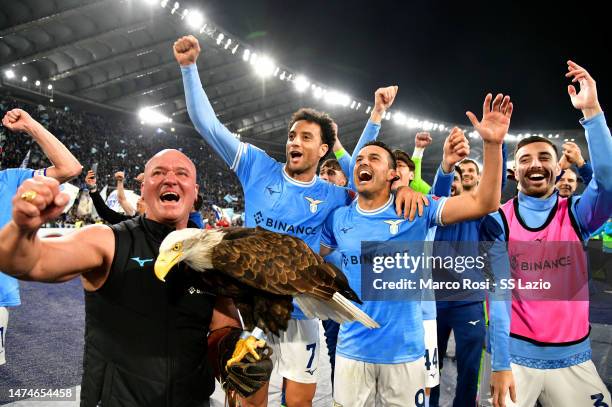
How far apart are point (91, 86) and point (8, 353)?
67.1 feet

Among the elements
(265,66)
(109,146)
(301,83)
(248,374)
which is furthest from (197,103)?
(109,146)

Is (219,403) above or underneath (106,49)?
underneath

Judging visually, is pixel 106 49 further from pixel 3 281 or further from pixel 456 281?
pixel 456 281

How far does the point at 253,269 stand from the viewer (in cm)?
121

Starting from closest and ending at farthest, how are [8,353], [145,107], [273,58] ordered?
1. [8,353]
2. [273,58]
3. [145,107]

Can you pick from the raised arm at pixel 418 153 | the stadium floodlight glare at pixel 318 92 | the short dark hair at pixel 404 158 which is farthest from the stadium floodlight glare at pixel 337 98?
the short dark hair at pixel 404 158

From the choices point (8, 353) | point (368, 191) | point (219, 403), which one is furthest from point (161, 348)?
point (8, 353)

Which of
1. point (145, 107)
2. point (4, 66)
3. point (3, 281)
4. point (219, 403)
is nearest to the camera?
point (3, 281)

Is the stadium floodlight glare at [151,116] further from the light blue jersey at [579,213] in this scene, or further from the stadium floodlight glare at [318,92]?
the light blue jersey at [579,213]

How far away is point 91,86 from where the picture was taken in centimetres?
2178

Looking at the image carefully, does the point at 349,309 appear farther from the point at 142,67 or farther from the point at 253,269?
the point at 142,67

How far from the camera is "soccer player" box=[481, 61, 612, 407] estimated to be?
224cm

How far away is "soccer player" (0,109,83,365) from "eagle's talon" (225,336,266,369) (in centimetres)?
191

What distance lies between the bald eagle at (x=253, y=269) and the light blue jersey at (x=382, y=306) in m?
1.05
